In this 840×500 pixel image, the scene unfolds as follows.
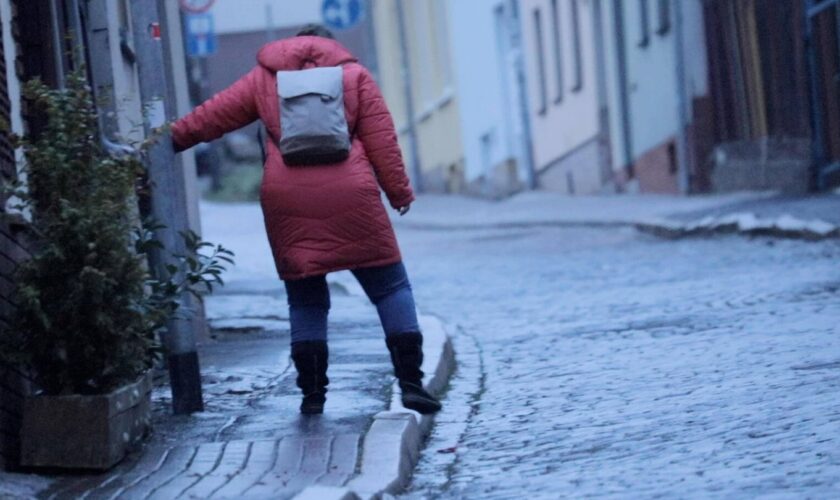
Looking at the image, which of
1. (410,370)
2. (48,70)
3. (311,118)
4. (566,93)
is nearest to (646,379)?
(410,370)

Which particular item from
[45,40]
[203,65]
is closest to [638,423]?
[45,40]

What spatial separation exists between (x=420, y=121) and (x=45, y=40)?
32.0m

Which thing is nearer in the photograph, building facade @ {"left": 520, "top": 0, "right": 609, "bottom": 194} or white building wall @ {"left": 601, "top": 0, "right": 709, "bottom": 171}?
white building wall @ {"left": 601, "top": 0, "right": 709, "bottom": 171}

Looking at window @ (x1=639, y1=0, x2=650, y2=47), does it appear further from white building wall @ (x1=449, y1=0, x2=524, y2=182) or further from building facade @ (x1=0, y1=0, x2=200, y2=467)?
building facade @ (x1=0, y1=0, x2=200, y2=467)

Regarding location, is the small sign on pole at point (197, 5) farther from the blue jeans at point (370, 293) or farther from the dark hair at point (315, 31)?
the blue jeans at point (370, 293)

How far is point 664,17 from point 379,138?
18266 mm

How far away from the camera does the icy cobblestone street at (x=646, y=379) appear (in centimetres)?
621

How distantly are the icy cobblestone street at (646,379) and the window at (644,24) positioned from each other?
10357 millimetres

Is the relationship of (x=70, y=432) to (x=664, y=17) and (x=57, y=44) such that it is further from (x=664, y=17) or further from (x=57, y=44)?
(x=664, y=17)

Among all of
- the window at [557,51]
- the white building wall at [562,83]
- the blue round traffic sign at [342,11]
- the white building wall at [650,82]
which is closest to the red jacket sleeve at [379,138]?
the white building wall at [650,82]

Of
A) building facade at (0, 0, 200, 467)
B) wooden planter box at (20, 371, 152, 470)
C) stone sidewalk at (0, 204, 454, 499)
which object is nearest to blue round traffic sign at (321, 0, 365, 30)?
building facade at (0, 0, 200, 467)

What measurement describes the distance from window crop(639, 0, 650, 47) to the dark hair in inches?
741

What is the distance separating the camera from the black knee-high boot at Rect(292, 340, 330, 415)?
7.50 meters

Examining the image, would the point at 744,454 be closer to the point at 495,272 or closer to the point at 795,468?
the point at 795,468
